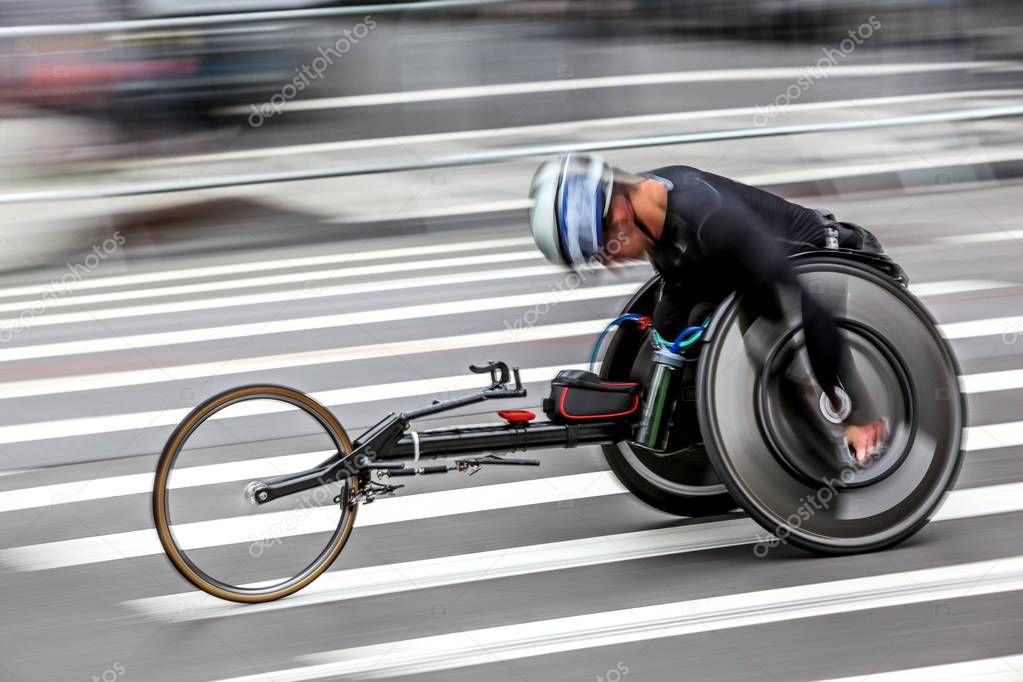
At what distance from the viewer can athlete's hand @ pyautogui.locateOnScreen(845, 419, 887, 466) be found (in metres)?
5.04

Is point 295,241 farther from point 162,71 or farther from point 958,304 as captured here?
point 958,304

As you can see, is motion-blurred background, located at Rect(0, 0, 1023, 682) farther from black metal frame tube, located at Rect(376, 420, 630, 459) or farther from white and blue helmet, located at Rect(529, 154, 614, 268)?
white and blue helmet, located at Rect(529, 154, 614, 268)

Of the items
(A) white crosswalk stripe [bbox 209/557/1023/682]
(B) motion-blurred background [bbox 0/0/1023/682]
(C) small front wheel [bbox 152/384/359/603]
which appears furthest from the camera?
(C) small front wheel [bbox 152/384/359/603]

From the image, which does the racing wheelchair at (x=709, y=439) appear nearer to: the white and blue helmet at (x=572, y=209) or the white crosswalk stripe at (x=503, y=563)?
the white crosswalk stripe at (x=503, y=563)

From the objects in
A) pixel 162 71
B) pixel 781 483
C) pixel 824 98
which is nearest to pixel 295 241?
pixel 162 71

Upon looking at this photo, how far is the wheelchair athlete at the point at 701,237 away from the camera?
4.86 m

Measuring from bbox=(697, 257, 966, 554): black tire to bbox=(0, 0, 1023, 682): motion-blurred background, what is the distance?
173mm

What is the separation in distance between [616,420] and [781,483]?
26.4 inches

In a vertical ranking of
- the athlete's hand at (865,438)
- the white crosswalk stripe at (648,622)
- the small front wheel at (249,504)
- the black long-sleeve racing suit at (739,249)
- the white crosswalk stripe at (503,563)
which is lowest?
the white crosswalk stripe at (648,622)

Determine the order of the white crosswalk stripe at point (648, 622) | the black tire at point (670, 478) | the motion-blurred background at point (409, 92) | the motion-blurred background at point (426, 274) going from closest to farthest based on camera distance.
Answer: the white crosswalk stripe at point (648, 622)
the motion-blurred background at point (426, 274)
the black tire at point (670, 478)
the motion-blurred background at point (409, 92)

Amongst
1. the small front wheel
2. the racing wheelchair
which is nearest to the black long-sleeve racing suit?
the racing wheelchair

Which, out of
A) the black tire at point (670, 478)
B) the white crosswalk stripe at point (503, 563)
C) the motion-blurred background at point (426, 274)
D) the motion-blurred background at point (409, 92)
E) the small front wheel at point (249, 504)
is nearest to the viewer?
the motion-blurred background at point (426, 274)

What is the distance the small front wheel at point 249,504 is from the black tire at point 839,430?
1.45m

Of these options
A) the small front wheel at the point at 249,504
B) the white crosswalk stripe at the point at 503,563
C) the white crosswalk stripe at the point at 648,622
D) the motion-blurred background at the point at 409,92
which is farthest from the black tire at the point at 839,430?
the motion-blurred background at the point at 409,92
